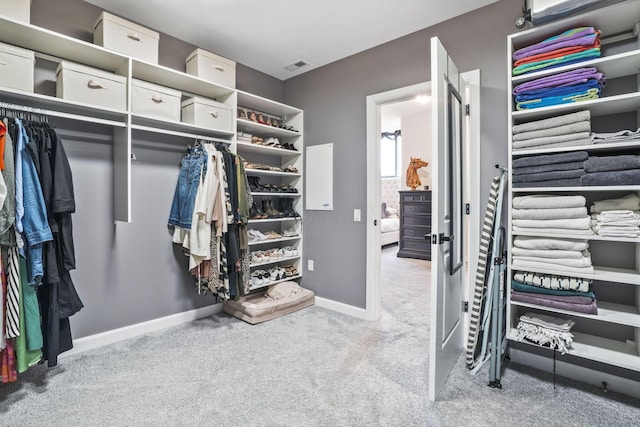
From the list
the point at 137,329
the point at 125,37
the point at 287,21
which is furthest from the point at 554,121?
the point at 137,329

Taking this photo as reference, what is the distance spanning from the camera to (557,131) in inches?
69.8

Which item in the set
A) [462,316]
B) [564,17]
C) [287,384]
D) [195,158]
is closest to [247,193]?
[195,158]

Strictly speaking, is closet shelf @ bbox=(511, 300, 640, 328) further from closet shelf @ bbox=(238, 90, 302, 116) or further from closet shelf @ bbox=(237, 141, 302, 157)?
closet shelf @ bbox=(238, 90, 302, 116)

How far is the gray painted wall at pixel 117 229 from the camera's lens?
2252mm

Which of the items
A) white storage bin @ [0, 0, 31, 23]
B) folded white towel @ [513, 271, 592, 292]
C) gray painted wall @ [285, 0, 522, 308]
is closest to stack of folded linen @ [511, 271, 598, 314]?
folded white towel @ [513, 271, 592, 292]

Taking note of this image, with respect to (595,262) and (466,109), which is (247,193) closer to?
(466,109)

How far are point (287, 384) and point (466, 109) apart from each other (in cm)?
226

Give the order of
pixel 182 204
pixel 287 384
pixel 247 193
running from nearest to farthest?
pixel 287 384 → pixel 182 204 → pixel 247 193

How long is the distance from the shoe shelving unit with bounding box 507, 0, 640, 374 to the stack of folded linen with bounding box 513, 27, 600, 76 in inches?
2.1

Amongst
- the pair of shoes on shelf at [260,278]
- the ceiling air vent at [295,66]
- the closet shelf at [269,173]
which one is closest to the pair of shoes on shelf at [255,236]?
the pair of shoes on shelf at [260,278]

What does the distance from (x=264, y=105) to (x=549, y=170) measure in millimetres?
2531

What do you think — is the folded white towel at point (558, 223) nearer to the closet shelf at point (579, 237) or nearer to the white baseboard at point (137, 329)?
the closet shelf at point (579, 237)

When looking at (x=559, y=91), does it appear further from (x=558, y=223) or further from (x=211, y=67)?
(x=211, y=67)

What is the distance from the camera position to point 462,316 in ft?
7.68
